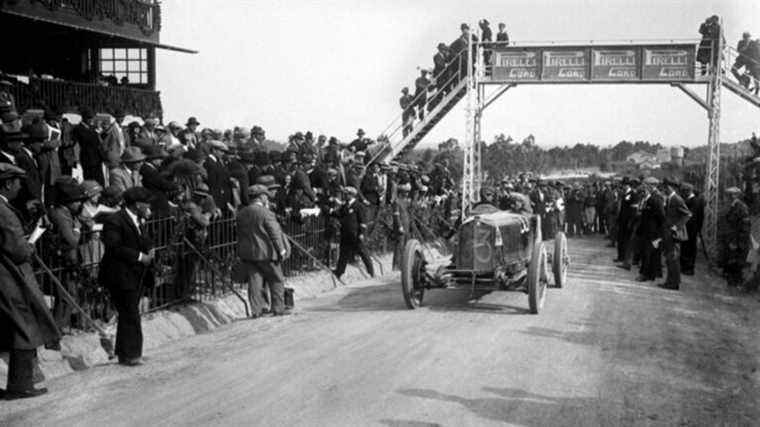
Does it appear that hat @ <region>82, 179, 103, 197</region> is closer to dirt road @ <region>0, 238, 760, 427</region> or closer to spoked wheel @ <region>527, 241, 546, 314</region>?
dirt road @ <region>0, 238, 760, 427</region>

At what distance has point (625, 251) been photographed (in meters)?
19.5

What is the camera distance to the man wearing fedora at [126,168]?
33.0 ft

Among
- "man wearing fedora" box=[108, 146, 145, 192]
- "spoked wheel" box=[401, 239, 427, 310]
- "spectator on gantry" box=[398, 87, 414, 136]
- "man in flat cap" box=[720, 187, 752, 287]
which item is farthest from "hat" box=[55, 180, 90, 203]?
"spectator on gantry" box=[398, 87, 414, 136]

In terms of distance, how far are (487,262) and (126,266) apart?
5889 mm

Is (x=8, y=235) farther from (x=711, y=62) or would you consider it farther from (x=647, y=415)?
(x=711, y=62)

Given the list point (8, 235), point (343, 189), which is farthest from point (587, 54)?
point (8, 235)

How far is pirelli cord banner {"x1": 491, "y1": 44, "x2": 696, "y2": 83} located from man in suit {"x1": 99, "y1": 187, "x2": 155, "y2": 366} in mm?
17078

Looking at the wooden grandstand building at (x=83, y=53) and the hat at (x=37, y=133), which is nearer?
the hat at (x=37, y=133)

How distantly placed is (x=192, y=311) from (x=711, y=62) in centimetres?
1759

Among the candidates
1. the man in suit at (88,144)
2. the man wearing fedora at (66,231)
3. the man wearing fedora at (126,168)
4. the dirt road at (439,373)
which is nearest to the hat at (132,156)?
the man wearing fedora at (126,168)

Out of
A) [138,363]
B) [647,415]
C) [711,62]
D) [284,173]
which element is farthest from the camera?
[711,62]

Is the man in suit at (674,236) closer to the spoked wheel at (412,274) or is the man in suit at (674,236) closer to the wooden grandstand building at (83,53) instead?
the spoked wheel at (412,274)

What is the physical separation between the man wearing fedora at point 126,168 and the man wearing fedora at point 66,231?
122cm

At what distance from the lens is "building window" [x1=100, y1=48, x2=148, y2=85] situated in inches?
1006
